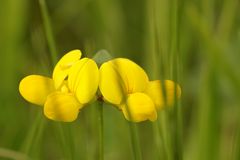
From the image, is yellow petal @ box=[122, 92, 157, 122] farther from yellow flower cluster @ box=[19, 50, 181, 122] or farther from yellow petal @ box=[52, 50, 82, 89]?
yellow petal @ box=[52, 50, 82, 89]

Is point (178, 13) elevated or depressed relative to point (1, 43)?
elevated

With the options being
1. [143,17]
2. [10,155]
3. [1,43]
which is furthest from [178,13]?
[143,17]

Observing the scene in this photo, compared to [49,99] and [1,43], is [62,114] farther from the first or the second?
[1,43]

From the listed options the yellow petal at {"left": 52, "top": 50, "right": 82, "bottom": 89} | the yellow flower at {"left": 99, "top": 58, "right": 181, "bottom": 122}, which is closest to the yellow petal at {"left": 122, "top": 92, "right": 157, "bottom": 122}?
the yellow flower at {"left": 99, "top": 58, "right": 181, "bottom": 122}

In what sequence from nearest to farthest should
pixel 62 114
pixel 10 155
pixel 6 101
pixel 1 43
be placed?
pixel 62 114
pixel 10 155
pixel 6 101
pixel 1 43

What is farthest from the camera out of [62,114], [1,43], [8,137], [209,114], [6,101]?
[1,43]

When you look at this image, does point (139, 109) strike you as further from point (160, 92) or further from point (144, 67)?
point (144, 67)
